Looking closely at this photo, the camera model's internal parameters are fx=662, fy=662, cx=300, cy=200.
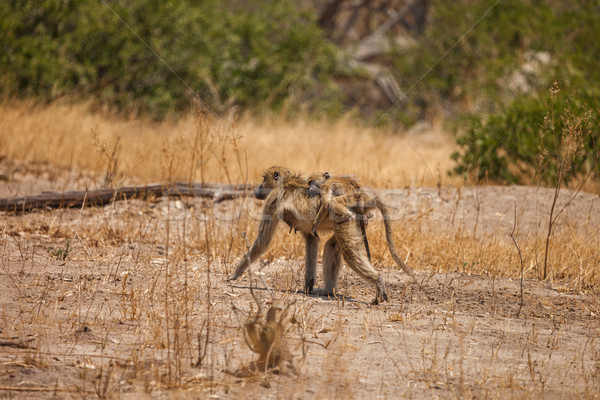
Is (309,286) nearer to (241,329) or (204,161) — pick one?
(241,329)

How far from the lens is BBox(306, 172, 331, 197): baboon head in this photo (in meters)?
6.02

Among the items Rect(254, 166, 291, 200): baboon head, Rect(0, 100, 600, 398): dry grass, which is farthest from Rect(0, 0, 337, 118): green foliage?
Rect(254, 166, 291, 200): baboon head

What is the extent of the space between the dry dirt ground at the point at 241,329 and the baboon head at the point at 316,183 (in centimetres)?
87

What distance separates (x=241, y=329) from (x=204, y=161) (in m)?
5.95

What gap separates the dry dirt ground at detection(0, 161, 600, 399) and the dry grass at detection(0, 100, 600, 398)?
0.06 ft

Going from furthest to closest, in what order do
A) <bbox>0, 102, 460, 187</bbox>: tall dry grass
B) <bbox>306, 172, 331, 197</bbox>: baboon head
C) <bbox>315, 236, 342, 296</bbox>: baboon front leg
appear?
<bbox>0, 102, 460, 187</bbox>: tall dry grass < <bbox>315, 236, 342, 296</bbox>: baboon front leg < <bbox>306, 172, 331, 197</bbox>: baboon head

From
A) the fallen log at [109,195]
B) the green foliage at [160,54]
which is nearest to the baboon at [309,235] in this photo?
the fallen log at [109,195]

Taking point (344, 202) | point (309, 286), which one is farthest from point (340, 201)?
point (309, 286)

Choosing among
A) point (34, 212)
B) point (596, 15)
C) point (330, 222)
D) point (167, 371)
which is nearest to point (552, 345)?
point (330, 222)

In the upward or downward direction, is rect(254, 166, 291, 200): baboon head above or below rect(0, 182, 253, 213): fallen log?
below

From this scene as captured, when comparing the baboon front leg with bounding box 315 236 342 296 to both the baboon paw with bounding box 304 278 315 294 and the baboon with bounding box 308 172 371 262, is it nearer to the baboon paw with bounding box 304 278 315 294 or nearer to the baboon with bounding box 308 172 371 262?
the baboon paw with bounding box 304 278 315 294

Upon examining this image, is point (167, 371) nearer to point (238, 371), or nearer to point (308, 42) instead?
point (238, 371)

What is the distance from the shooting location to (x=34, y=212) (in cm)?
879

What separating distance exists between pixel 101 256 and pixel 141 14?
10.9m
